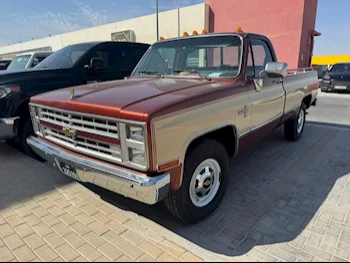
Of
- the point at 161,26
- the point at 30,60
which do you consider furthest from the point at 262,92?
the point at 161,26

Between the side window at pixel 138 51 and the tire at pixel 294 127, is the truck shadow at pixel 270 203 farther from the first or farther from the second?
the side window at pixel 138 51

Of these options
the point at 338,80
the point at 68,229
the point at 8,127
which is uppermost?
the point at 8,127

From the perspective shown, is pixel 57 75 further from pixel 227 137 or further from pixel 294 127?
pixel 294 127

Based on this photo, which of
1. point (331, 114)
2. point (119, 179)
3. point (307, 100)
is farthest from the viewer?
point (331, 114)

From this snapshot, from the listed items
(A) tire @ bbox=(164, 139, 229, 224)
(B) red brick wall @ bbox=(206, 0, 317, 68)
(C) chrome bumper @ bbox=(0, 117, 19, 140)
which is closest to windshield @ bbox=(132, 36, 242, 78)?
(A) tire @ bbox=(164, 139, 229, 224)

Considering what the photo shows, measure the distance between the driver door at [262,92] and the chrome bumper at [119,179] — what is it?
1.86 meters

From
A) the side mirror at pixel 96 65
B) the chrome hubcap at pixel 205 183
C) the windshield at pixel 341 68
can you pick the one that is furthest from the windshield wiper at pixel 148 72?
the windshield at pixel 341 68

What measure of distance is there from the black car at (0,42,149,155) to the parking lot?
765 millimetres

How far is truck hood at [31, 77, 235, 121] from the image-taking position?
7.17ft

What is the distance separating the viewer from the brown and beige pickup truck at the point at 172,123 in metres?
2.19

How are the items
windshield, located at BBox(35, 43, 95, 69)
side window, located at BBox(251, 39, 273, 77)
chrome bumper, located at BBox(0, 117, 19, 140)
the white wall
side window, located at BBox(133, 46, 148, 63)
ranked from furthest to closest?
1. the white wall
2. side window, located at BBox(133, 46, 148, 63)
3. windshield, located at BBox(35, 43, 95, 69)
4. chrome bumper, located at BBox(0, 117, 19, 140)
5. side window, located at BBox(251, 39, 273, 77)

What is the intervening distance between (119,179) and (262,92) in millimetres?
2402

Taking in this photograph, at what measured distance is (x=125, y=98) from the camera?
2.43 metres

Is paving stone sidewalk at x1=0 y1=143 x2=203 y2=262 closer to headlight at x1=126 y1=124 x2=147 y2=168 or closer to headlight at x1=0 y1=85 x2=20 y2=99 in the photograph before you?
headlight at x1=126 y1=124 x2=147 y2=168
